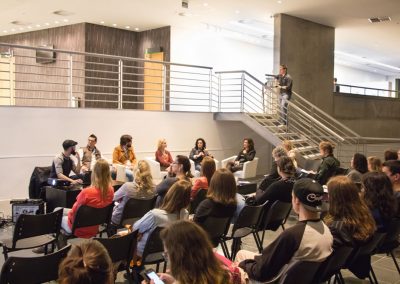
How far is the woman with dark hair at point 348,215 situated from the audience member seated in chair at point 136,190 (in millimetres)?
1955

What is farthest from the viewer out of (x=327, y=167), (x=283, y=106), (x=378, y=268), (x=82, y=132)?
(x=283, y=106)

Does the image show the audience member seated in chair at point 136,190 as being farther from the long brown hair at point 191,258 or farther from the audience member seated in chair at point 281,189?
the long brown hair at point 191,258

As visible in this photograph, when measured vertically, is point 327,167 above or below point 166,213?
above

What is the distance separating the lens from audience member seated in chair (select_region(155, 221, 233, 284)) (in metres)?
1.80

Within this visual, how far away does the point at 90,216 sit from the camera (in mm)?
3988

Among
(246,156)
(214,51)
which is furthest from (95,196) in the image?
(214,51)

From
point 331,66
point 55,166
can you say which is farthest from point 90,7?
point 331,66

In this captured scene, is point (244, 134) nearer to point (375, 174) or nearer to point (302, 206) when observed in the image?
point (375, 174)

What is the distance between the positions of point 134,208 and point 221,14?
8827mm

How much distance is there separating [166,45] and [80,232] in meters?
10.3

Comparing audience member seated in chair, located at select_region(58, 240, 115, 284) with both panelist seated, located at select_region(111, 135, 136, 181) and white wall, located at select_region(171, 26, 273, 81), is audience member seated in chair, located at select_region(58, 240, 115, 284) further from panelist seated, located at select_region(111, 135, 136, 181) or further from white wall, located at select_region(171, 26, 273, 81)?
white wall, located at select_region(171, 26, 273, 81)

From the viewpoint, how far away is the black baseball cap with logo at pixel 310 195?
264 cm

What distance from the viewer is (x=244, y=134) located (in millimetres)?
11852

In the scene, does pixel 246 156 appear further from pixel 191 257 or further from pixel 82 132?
pixel 191 257
